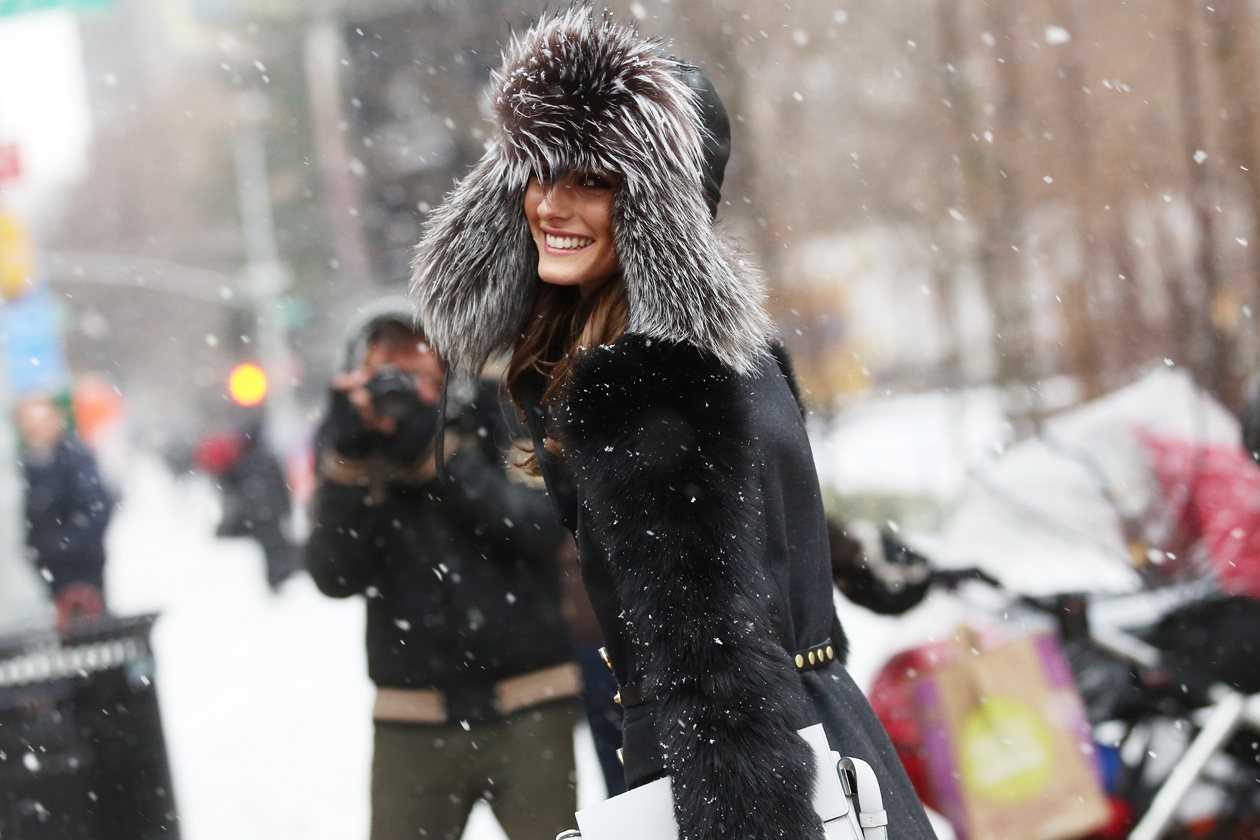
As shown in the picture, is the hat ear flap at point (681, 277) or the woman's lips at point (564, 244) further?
the woman's lips at point (564, 244)

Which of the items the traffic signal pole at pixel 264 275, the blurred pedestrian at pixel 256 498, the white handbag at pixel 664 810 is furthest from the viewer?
the traffic signal pole at pixel 264 275

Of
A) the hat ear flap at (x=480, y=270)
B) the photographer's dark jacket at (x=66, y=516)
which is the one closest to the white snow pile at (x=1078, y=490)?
the hat ear flap at (x=480, y=270)

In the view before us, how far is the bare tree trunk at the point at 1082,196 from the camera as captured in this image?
8.28m

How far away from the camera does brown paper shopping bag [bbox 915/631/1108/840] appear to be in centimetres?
385

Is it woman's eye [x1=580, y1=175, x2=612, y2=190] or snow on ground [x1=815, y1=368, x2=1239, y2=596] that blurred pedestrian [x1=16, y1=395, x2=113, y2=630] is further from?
woman's eye [x1=580, y1=175, x2=612, y2=190]

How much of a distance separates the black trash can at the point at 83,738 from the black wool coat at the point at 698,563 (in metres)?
2.90

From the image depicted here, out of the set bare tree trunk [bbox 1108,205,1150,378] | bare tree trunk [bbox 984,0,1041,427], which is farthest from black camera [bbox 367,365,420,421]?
bare tree trunk [bbox 1108,205,1150,378]

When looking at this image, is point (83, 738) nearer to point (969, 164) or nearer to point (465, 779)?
point (465, 779)

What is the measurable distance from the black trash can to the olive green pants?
1.26 m

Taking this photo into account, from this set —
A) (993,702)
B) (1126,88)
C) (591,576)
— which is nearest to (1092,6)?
(1126,88)

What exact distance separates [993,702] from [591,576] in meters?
2.15

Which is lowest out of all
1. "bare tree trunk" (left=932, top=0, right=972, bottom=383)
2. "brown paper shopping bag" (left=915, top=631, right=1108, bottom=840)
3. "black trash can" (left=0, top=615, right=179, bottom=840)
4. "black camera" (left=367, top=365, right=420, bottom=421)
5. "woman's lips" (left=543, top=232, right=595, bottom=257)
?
"brown paper shopping bag" (left=915, top=631, right=1108, bottom=840)

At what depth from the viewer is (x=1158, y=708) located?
4.12 meters

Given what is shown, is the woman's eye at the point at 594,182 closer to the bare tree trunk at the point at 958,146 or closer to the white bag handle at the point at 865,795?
the white bag handle at the point at 865,795
